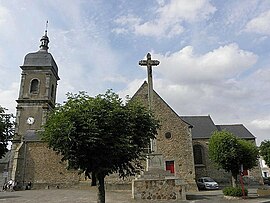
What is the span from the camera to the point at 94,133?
952 centimetres

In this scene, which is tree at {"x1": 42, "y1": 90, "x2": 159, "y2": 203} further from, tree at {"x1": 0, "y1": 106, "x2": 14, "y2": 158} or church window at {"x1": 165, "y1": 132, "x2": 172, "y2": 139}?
church window at {"x1": 165, "y1": 132, "x2": 172, "y2": 139}

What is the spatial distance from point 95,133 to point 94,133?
36 mm

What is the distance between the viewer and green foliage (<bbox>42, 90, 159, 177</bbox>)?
9664 millimetres

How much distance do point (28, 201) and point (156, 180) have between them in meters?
7.14

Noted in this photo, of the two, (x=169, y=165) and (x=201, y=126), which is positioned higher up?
(x=201, y=126)

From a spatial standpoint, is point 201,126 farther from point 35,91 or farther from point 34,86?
point 34,86

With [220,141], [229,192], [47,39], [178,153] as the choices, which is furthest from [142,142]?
[47,39]

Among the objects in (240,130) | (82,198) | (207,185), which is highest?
(240,130)

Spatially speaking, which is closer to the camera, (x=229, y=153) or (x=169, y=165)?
(x=229, y=153)

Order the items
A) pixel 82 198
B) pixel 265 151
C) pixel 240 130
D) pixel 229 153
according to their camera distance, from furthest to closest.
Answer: pixel 240 130 < pixel 265 151 < pixel 229 153 < pixel 82 198

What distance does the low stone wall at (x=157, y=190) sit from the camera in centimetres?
1521

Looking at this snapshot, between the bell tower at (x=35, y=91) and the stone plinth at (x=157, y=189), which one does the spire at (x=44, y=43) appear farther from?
the stone plinth at (x=157, y=189)

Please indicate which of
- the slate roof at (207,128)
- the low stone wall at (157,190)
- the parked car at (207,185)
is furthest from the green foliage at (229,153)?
the slate roof at (207,128)

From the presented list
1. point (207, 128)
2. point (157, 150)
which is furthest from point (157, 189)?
point (207, 128)
